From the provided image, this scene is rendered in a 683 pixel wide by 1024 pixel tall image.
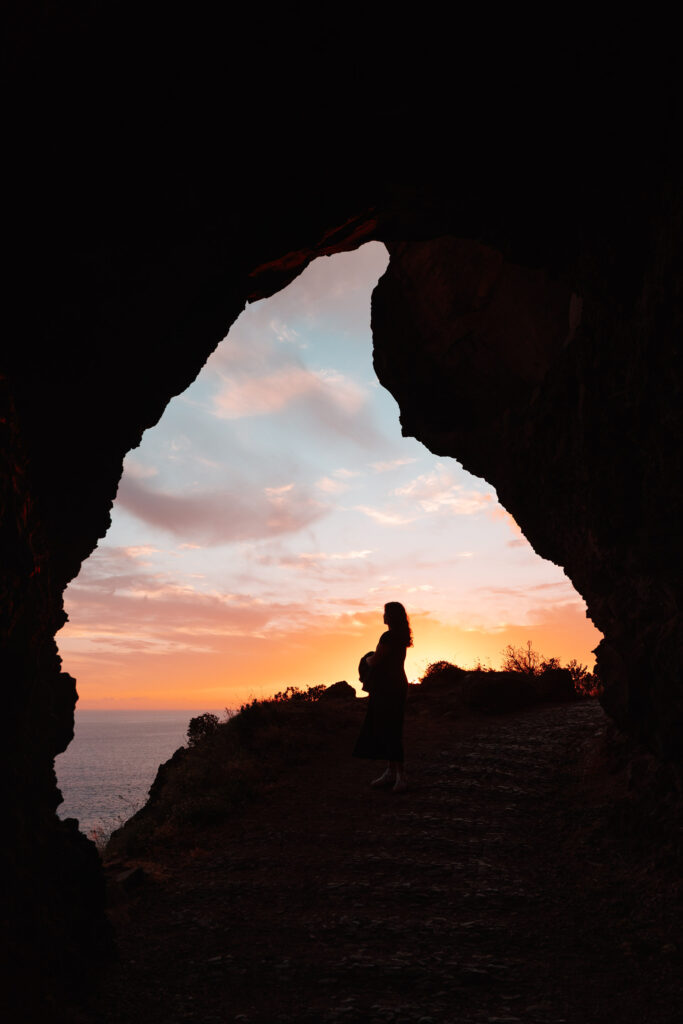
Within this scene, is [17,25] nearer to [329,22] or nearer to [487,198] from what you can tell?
[329,22]

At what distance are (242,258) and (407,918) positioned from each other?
7.21 m

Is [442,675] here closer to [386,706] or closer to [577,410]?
[386,706]

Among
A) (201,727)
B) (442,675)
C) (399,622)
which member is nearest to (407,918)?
(399,622)

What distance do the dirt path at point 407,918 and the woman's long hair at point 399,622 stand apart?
224 cm

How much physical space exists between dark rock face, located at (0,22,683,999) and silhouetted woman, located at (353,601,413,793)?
9.69ft

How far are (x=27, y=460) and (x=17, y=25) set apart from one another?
2.93 meters

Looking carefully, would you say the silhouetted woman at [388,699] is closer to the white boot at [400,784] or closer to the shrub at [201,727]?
the white boot at [400,784]

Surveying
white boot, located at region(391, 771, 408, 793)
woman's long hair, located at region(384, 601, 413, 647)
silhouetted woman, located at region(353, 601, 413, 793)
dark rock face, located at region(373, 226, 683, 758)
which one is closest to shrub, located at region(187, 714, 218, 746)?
silhouetted woman, located at region(353, 601, 413, 793)

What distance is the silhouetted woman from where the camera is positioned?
8977 mm

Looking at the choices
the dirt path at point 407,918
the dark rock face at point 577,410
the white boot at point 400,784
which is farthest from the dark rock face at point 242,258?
the white boot at point 400,784

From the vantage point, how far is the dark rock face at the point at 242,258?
14.7 ft

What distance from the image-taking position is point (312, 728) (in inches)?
511

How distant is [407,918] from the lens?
17.0ft

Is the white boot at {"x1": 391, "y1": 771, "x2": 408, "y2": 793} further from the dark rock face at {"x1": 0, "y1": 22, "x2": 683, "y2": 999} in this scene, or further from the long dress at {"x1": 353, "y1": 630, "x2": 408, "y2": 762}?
the dark rock face at {"x1": 0, "y1": 22, "x2": 683, "y2": 999}
